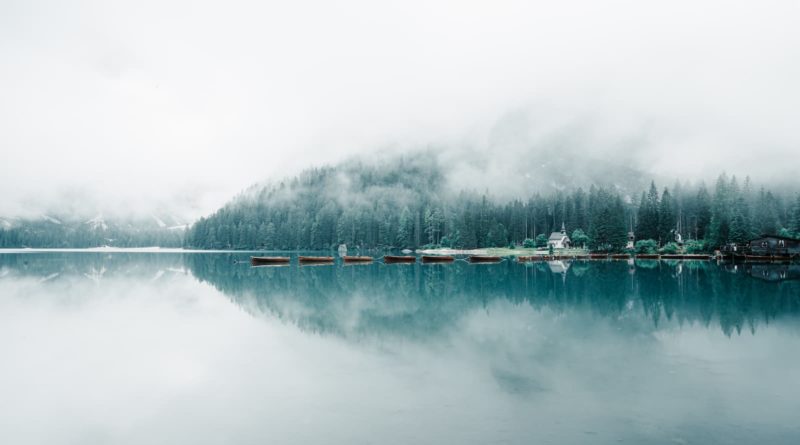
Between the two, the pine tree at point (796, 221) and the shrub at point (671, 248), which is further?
the shrub at point (671, 248)

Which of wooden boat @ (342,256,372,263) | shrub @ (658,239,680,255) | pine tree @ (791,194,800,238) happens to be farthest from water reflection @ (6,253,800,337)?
pine tree @ (791,194,800,238)

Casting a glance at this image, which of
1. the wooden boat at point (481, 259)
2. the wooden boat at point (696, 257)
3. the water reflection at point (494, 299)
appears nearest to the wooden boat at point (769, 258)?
the wooden boat at point (696, 257)

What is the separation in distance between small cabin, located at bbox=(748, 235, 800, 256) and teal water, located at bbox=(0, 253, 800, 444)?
7342cm

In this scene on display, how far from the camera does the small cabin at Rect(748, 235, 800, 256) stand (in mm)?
95125

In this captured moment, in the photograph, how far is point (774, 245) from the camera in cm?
9744

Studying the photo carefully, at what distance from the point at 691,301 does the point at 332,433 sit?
35.4m

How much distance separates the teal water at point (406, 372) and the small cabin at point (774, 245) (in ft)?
241

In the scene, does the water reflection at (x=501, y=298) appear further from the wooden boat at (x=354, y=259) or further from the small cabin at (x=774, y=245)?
the small cabin at (x=774, y=245)

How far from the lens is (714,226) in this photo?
10956 cm

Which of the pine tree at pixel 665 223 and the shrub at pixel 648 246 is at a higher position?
the pine tree at pixel 665 223

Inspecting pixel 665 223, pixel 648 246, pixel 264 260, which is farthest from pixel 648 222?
pixel 264 260

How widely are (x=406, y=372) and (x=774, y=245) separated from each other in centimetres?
10957

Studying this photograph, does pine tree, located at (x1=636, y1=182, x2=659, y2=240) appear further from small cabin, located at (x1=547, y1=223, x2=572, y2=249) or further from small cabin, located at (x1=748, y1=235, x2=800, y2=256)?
small cabin, located at (x1=547, y1=223, x2=572, y2=249)

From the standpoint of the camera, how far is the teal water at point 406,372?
509 inches
